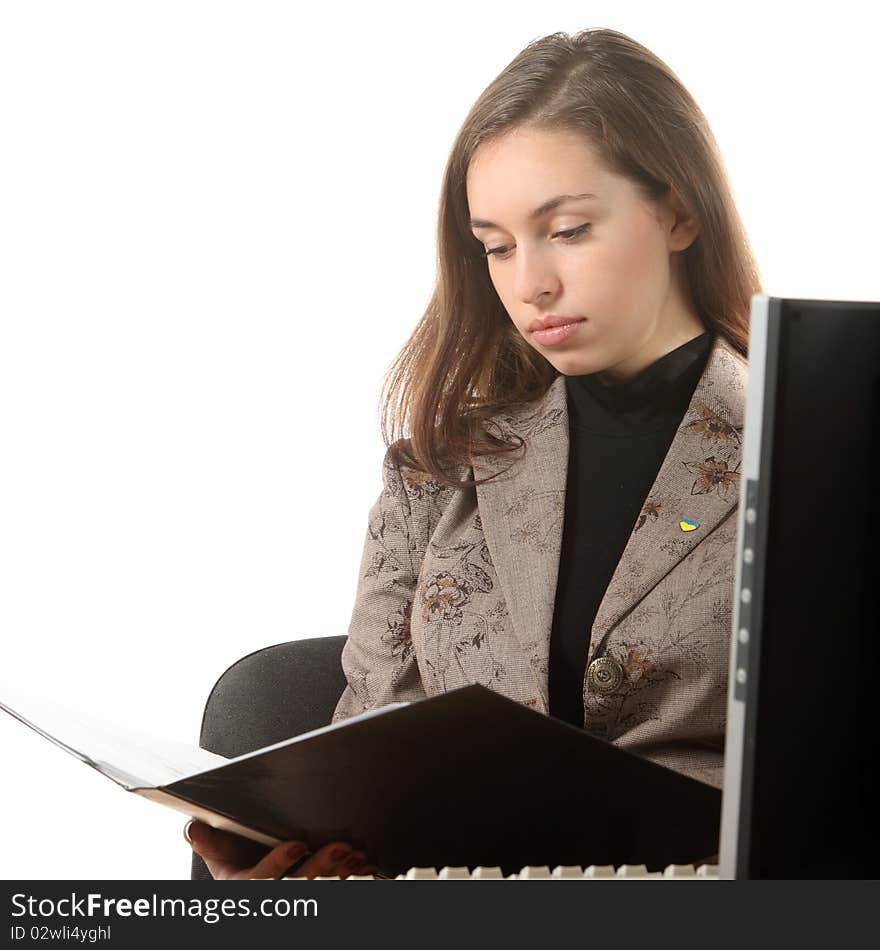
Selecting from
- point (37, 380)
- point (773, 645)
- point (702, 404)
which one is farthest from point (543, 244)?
point (37, 380)

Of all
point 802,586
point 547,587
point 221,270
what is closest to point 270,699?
point 547,587

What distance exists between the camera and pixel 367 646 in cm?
150

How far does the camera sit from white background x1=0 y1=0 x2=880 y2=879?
259cm

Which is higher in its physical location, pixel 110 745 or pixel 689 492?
pixel 689 492

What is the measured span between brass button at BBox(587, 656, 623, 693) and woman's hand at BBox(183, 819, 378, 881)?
334 mm

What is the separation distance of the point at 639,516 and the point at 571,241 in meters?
0.31

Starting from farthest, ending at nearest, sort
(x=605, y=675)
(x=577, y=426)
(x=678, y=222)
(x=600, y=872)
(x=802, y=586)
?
(x=577, y=426) < (x=678, y=222) < (x=605, y=675) < (x=600, y=872) < (x=802, y=586)

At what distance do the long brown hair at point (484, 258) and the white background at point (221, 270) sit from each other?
1.13m

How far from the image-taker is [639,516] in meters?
1.38

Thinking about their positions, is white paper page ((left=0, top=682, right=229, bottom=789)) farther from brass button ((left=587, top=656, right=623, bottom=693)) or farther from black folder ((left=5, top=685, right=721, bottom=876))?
brass button ((left=587, top=656, right=623, bottom=693))

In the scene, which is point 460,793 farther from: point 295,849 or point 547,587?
point 547,587

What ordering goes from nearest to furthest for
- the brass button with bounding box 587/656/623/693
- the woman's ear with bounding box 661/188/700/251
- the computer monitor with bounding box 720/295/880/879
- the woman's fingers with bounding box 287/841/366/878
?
the computer monitor with bounding box 720/295/880/879 < the woman's fingers with bounding box 287/841/366/878 < the brass button with bounding box 587/656/623/693 < the woman's ear with bounding box 661/188/700/251

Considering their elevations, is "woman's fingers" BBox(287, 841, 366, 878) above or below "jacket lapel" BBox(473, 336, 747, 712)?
below

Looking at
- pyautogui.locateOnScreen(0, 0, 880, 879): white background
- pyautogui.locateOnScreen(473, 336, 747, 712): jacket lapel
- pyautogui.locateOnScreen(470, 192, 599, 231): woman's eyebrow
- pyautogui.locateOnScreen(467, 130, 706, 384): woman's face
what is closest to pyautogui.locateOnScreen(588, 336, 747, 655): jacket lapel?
pyautogui.locateOnScreen(473, 336, 747, 712): jacket lapel
